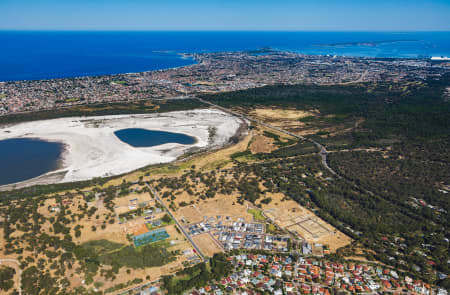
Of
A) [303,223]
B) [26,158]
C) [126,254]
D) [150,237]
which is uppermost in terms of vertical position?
[303,223]

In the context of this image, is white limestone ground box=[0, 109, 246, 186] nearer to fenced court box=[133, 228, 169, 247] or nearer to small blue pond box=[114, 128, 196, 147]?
small blue pond box=[114, 128, 196, 147]

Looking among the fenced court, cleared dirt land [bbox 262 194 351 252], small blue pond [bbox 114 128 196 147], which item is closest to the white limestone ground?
small blue pond [bbox 114 128 196 147]

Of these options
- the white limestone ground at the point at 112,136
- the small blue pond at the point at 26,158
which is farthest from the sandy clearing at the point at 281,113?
the small blue pond at the point at 26,158

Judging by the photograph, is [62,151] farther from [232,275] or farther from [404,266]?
[404,266]

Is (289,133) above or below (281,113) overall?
below

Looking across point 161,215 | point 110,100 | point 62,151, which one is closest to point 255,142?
point 161,215

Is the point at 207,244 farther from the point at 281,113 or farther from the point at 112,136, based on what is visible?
the point at 281,113

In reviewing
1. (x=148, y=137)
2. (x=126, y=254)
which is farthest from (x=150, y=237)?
(x=148, y=137)
